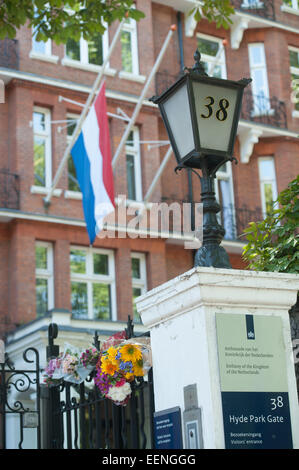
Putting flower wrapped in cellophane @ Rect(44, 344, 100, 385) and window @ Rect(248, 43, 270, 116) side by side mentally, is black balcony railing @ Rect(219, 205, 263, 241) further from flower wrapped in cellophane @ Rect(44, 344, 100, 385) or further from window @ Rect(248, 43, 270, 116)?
flower wrapped in cellophane @ Rect(44, 344, 100, 385)

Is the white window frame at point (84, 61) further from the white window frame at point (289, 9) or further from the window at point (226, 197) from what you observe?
the white window frame at point (289, 9)

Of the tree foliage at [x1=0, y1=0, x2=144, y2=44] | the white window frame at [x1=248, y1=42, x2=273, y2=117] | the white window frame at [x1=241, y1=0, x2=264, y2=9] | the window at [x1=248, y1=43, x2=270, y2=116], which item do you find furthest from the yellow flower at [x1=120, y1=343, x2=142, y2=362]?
the white window frame at [x1=241, y1=0, x2=264, y2=9]

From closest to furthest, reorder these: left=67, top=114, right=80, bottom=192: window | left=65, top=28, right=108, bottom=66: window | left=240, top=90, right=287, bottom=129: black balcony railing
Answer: left=67, top=114, right=80, bottom=192: window
left=65, top=28, right=108, bottom=66: window
left=240, top=90, right=287, bottom=129: black balcony railing

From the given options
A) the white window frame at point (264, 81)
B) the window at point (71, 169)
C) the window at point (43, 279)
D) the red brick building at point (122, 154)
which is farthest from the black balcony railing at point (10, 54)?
the white window frame at point (264, 81)

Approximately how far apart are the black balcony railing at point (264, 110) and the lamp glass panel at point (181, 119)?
21.9 m

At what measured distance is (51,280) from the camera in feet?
73.8

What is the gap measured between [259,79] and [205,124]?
23597 mm

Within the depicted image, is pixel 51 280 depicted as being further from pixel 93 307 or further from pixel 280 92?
pixel 280 92

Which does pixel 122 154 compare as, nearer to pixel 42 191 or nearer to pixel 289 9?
pixel 42 191

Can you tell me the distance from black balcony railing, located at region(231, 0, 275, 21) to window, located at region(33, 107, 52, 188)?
8311 millimetres

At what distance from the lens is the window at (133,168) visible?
80.2 feet

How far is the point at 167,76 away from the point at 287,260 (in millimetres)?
20341

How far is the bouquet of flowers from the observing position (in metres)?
5.89
